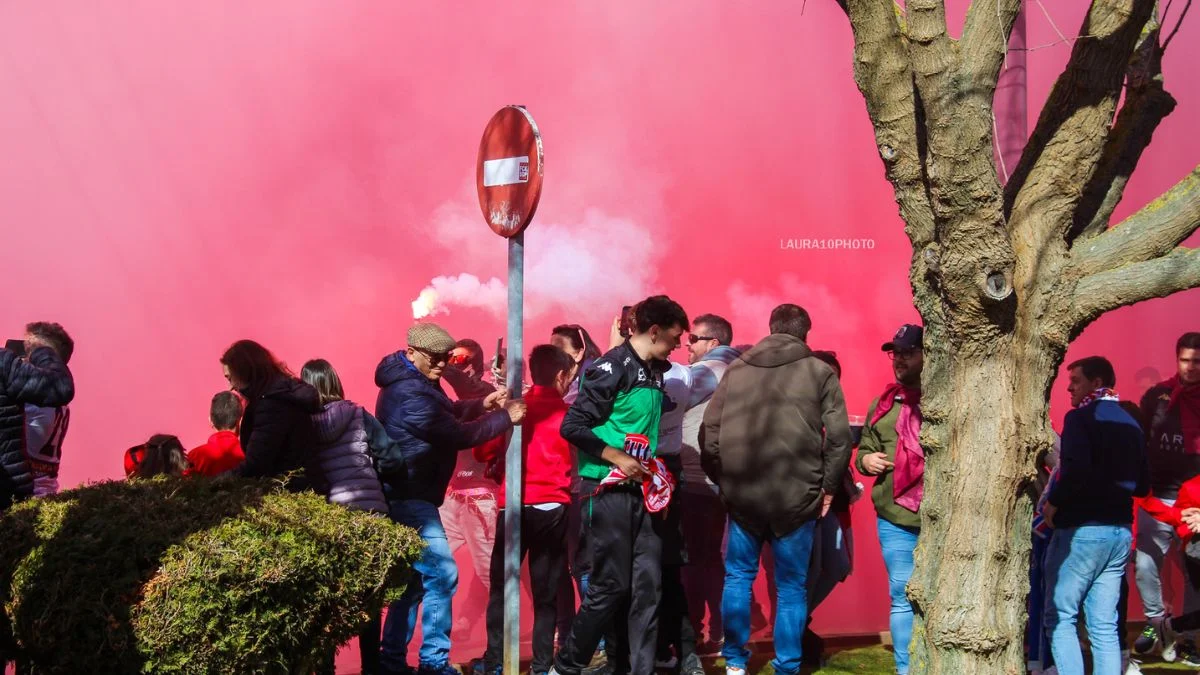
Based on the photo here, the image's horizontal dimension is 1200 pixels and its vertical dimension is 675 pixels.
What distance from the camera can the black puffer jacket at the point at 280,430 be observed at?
209 inches

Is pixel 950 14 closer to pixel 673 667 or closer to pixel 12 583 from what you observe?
pixel 673 667

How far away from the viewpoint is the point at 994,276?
3986 millimetres

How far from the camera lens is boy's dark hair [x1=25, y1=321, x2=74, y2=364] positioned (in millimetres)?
5902

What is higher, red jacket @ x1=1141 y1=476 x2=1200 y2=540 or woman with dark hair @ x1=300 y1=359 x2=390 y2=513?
woman with dark hair @ x1=300 y1=359 x2=390 y2=513

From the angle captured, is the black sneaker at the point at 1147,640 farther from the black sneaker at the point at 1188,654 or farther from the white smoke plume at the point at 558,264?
the white smoke plume at the point at 558,264

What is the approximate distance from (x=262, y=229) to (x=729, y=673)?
363 centimetres

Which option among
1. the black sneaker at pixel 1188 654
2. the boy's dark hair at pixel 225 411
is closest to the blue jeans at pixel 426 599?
the boy's dark hair at pixel 225 411

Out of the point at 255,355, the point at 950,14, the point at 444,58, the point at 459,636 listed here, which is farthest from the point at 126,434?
the point at 950,14

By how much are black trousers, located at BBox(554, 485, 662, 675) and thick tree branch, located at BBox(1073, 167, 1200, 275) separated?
2.43 m

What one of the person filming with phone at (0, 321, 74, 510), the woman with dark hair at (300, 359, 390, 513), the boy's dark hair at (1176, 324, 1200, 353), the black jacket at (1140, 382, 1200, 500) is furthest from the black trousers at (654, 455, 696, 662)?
the boy's dark hair at (1176, 324, 1200, 353)

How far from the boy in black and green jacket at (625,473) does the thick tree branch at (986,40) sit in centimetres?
214

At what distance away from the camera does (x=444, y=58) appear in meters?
7.38

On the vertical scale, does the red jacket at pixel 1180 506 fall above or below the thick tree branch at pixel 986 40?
below

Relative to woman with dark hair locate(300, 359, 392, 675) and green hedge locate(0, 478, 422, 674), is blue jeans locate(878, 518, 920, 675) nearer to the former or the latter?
woman with dark hair locate(300, 359, 392, 675)
